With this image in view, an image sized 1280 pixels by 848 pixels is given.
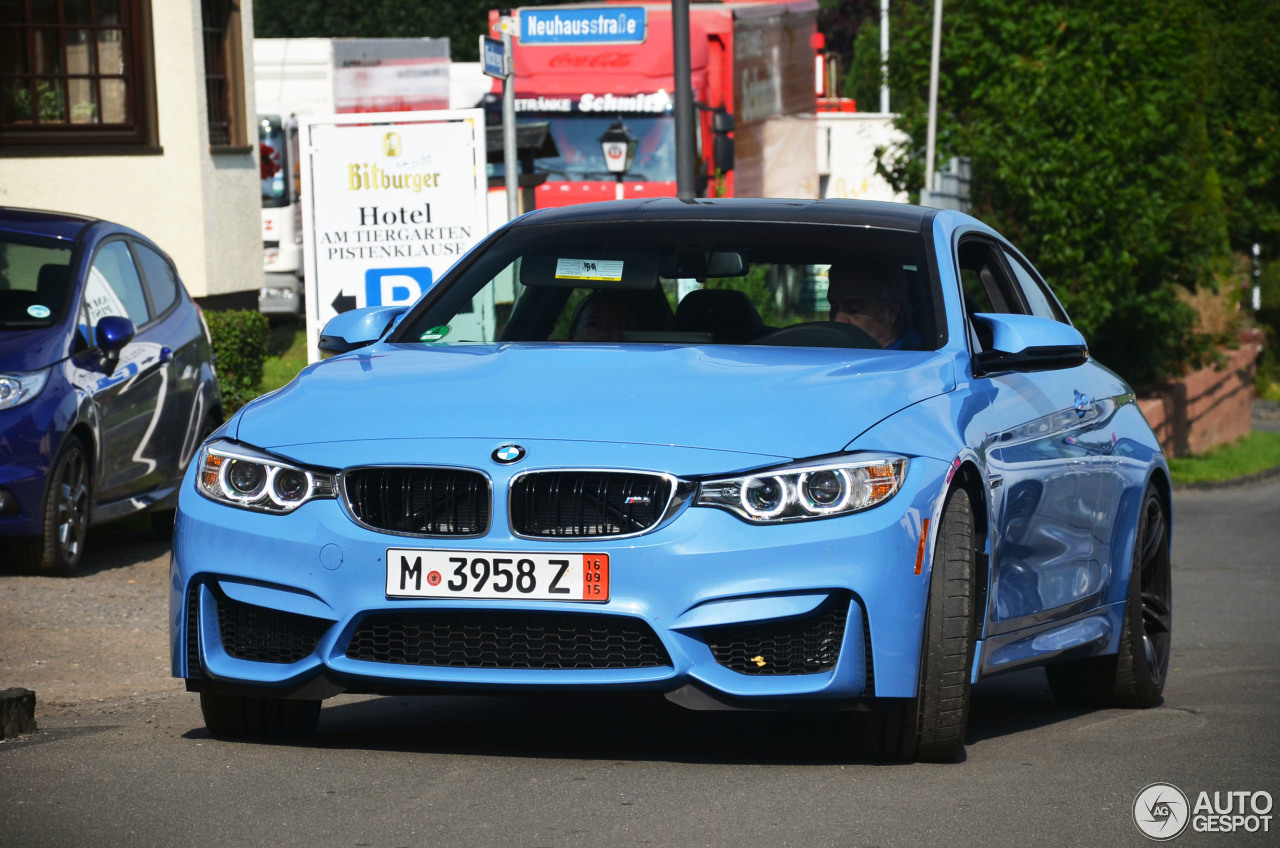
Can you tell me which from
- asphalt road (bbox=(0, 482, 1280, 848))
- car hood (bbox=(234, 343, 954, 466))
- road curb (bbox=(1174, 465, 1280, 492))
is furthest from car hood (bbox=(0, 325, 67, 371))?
road curb (bbox=(1174, 465, 1280, 492))

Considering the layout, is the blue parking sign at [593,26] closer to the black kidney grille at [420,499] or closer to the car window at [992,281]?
the car window at [992,281]

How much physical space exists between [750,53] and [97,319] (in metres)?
18.1

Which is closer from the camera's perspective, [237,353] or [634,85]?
[237,353]

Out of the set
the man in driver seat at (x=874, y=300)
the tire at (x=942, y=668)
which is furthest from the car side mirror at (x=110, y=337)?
the tire at (x=942, y=668)

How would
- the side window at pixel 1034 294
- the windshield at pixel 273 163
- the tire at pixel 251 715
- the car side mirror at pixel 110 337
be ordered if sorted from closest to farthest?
the tire at pixel 251 715 → the side window at pixel 1034 294 → the car side mirror at pixel 110 337 → the windshield at pixel 273 163

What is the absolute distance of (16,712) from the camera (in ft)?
19.5

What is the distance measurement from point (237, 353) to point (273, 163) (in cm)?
1612

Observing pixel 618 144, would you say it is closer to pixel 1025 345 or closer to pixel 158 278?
pixel 158 278

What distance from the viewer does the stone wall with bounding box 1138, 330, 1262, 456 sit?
31.5 meters

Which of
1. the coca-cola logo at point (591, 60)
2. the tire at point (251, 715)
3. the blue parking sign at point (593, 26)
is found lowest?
the tire at point (251, 715)

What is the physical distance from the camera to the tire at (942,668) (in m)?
5.20

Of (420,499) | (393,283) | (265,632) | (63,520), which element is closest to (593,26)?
(393,283)

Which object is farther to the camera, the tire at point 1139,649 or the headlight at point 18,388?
the headlight at point 18,388

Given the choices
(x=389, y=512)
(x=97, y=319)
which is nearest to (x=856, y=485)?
(x=389, y=512)
